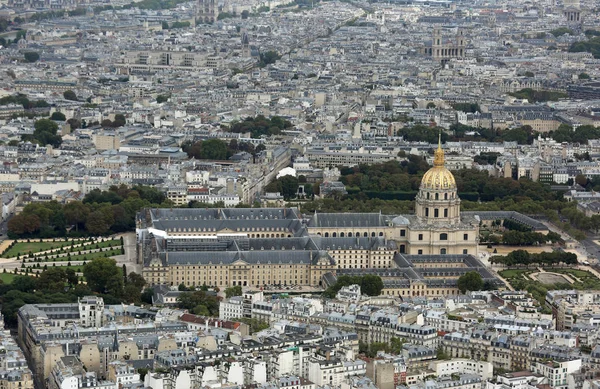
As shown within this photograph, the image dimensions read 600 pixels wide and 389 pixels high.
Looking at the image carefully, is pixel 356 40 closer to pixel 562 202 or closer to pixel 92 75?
pixel 92 75

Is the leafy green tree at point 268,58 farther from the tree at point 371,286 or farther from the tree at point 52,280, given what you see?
the tree at point 52,280

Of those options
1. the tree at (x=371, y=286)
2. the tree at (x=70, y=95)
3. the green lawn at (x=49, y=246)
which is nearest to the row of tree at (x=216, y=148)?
the green lawn at (x=49, y=246)

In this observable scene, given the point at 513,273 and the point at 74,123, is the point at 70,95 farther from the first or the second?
the point at 513,273

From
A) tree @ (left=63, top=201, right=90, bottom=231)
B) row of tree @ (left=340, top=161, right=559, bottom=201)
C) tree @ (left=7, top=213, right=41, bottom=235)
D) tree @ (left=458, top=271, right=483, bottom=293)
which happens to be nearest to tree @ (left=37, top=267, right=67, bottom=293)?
tree @ (left=7, top=213, right=41, bottom=235)

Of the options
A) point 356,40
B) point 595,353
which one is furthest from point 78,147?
point 356,40

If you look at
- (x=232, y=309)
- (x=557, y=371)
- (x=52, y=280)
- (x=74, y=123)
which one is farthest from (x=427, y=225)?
(x=74, y=123)

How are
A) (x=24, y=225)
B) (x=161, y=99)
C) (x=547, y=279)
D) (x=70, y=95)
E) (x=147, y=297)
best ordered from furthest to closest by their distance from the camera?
(x=70, y=95)
(x=161, y=99)
(x=24, y=225)
(x=547, y=279)
(x=147, y=297)
